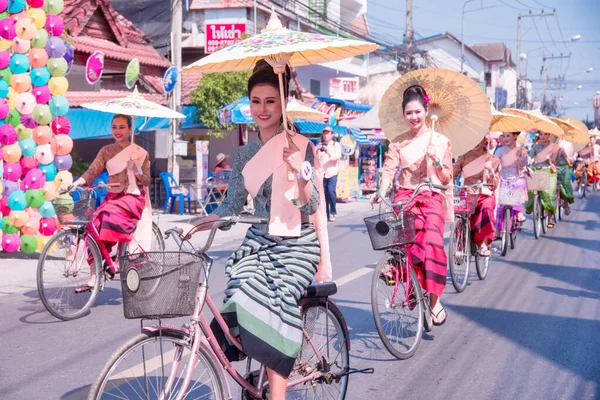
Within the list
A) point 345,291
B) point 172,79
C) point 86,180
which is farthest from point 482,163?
point 172,79

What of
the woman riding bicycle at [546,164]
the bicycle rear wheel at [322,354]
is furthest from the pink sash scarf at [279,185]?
the woman riding bicycle at [546,164]

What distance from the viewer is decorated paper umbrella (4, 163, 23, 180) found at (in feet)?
31.5

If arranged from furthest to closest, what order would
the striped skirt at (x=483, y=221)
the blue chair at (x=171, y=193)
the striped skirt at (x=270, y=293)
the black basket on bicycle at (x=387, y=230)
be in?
the blue chair at (x=171, y=193) < the striped skirt at (x=483, y=221) < the black basket on bicycle at (x=387, y=230) < the striped skirt at (x=270, y=293)

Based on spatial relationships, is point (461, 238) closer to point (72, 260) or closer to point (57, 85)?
point (72, 260)

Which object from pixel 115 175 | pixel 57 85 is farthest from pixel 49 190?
pixel 115 175

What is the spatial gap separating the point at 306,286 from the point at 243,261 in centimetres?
33

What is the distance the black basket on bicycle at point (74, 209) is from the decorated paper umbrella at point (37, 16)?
12.9 feet

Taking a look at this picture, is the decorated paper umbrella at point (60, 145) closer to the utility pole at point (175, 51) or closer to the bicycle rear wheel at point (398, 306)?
the bicycle rear wheel at point (398, 306)

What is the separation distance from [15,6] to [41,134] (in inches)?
65.7

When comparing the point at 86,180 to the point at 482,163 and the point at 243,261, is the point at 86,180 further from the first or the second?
the point at 482,163

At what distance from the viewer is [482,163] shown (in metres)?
8.58

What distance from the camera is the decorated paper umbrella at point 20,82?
31.1 feet

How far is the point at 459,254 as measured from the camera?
8.03m

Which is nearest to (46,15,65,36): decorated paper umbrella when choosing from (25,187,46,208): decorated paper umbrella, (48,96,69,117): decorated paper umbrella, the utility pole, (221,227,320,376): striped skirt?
(48,96,69,117): decorated paper umbrella
